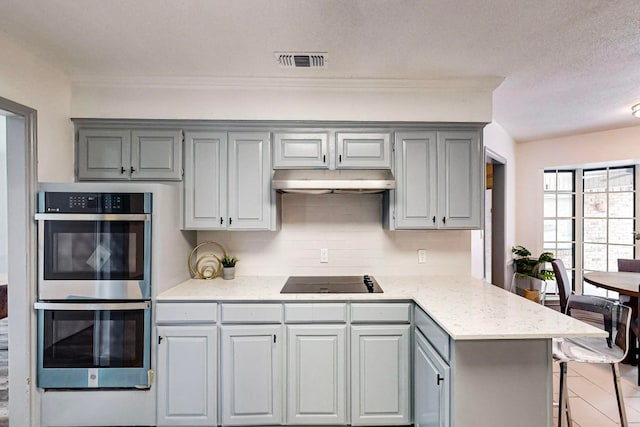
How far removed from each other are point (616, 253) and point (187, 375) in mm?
5352

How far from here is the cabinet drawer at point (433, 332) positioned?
5.69 feet

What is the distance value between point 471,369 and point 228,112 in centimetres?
228

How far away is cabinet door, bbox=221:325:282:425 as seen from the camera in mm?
2289

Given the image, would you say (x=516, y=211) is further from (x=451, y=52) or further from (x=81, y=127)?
(x=81, y=127)

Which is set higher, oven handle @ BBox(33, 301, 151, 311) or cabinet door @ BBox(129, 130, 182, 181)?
cabinet door @ BBox(129, 130, 182, 181)

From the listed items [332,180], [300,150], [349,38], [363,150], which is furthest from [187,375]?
[349,38]

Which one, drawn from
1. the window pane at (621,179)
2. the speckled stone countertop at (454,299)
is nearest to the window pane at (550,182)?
the window pane at (621,179)

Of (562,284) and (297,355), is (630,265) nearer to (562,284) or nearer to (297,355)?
(562,284)

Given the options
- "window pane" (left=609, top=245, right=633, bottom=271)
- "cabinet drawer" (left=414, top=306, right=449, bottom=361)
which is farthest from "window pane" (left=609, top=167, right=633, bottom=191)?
"cabinet drawer" (left=414, top=306, right=449, bottom=361)

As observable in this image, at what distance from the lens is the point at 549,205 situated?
496 centimetres

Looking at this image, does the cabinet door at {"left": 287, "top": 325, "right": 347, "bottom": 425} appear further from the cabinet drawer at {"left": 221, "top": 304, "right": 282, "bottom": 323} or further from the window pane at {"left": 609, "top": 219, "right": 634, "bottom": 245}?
the window pane at {"left": 609, "top": 219, "right": 634, "bottom": 245}

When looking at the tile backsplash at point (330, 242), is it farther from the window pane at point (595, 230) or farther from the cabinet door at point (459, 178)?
the window pane at point (595, 230)

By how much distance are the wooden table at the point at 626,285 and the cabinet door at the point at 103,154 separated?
4.15 m

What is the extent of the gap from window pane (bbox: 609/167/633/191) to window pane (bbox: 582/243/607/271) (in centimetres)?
79
